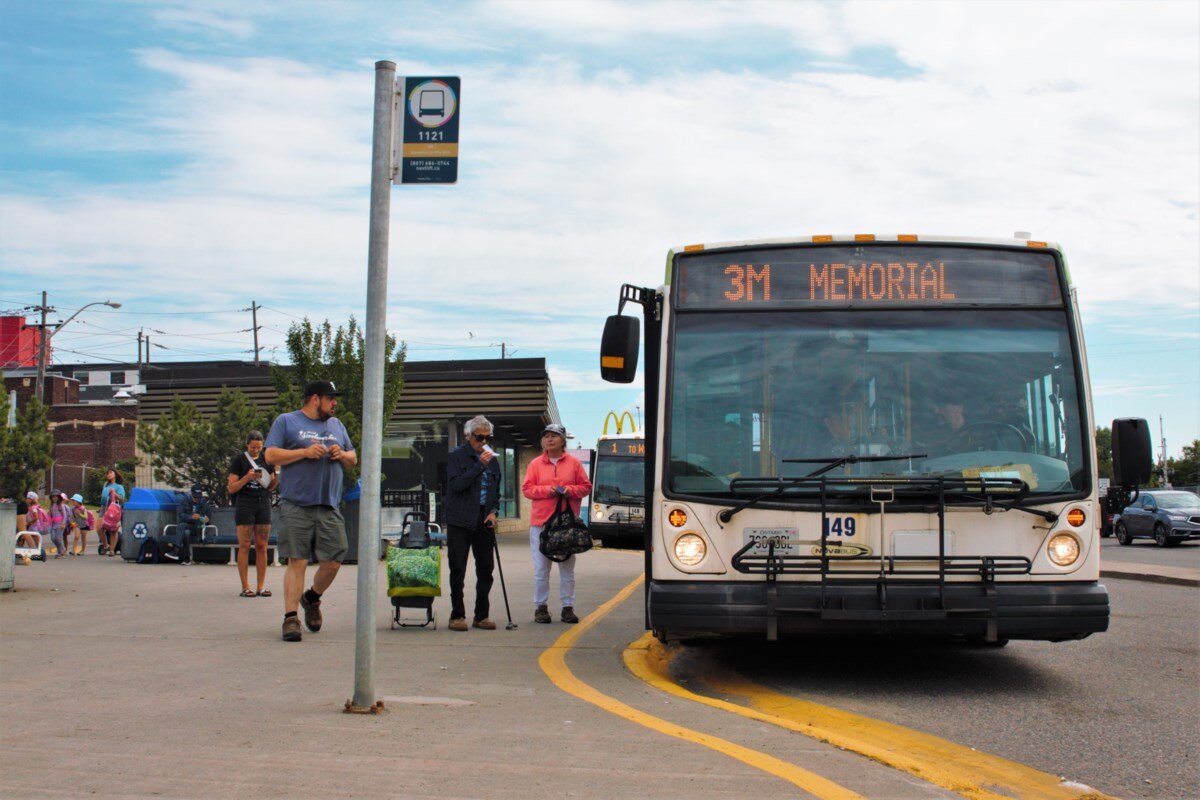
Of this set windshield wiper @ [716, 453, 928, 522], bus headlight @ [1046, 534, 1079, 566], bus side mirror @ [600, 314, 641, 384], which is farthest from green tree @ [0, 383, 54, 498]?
bus headlight @ [1046, 534, 1079, 566]

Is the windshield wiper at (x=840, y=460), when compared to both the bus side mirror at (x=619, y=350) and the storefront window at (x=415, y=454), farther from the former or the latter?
the storefront window at (x=415, y=454)

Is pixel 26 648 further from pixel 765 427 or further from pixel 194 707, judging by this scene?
pixel 765 427

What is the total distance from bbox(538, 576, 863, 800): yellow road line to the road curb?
11552mm

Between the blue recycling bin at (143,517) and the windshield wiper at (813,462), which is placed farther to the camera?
the blue recycling bin at (143,517)

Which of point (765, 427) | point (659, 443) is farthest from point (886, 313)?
point (659, 443)

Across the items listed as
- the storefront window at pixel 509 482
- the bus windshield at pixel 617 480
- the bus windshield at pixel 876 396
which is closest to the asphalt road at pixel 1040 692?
the bus windshield at pixel 876 396

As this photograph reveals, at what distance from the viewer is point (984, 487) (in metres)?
7.36

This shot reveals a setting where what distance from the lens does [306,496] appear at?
9.06 m

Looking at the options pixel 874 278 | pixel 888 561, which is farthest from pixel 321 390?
pixel 888 561

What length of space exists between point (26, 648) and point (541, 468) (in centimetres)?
429

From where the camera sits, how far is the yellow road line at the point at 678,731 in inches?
186

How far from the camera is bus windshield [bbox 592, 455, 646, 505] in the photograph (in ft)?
99.1

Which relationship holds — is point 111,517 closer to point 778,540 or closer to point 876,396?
point 778,540

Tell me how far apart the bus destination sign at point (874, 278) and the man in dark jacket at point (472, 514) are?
288 cm
